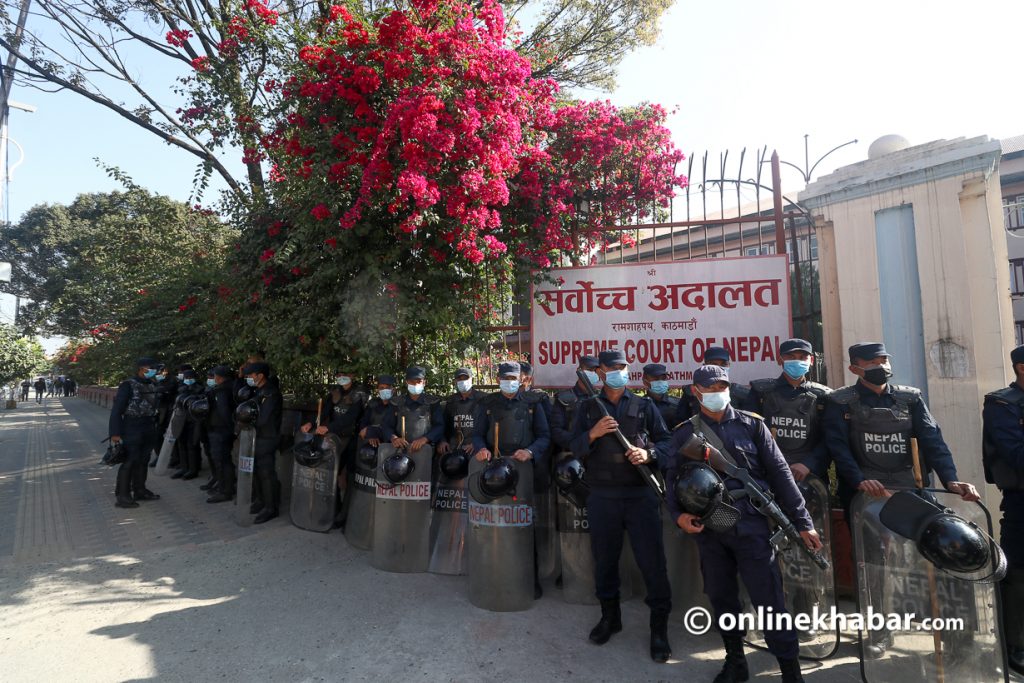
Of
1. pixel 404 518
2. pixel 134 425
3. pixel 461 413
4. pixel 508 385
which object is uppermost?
pixel 508 385

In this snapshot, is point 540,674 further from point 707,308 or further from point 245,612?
point 707,308

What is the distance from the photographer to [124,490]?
286 inches

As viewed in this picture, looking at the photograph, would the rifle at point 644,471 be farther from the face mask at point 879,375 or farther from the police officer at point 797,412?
the face mask at point 879,375

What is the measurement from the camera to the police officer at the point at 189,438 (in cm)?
903

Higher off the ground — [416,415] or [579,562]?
[416,415]

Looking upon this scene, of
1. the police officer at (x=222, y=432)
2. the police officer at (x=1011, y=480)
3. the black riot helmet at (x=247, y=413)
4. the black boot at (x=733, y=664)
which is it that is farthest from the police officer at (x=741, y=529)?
the police officer at (x=222, y=432)

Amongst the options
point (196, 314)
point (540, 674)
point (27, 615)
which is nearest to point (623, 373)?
point (540, 674)

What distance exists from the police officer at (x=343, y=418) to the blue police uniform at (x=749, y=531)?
12.5ft

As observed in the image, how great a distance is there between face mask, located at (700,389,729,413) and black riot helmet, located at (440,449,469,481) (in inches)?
93.0

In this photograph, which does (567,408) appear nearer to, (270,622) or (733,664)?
(733,664)

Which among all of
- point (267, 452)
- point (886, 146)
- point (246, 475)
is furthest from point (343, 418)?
point (886, 146)

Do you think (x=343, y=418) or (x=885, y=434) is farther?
(x=343, y=418)

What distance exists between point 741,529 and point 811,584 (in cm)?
101

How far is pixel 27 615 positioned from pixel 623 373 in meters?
4.87
